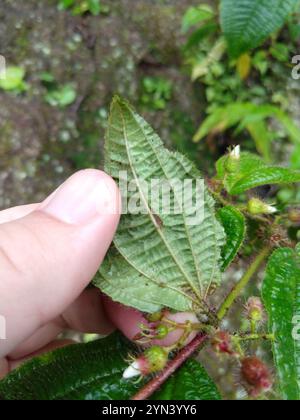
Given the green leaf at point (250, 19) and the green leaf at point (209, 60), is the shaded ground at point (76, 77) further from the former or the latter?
the green leaf at point (250, 19)

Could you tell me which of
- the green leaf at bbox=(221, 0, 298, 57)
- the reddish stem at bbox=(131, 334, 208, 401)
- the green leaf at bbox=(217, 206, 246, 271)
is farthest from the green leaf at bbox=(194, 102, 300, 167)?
the reddish stem at bbox=(131, 334, 208, 401)

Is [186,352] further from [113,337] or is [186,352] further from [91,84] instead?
[91,84]

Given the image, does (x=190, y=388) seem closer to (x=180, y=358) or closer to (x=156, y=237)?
(x=180, y=358)

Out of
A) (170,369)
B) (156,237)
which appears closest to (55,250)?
(156,237)

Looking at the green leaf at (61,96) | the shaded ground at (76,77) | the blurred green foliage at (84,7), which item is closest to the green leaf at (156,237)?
the shaded ground at (76,77)

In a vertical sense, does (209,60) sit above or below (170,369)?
above
